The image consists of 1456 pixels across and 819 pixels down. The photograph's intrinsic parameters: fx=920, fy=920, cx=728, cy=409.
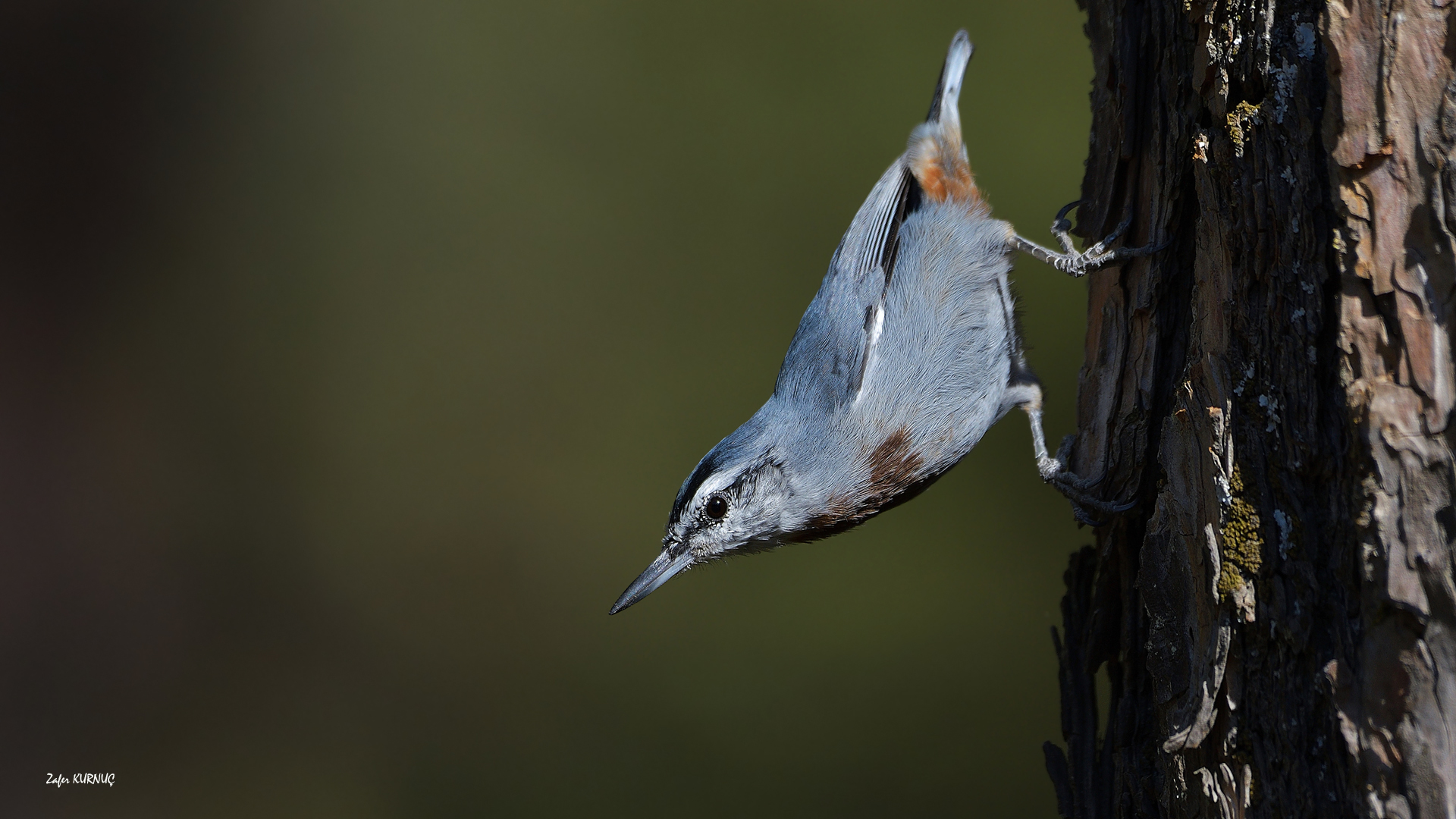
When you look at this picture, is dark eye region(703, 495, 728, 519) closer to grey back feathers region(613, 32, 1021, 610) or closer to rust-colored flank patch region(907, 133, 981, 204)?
grey back feathers region(613, 32, 1021, 610)

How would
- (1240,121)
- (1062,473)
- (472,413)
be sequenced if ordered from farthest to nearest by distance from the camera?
(472,413), (1062,473), (1240,121)

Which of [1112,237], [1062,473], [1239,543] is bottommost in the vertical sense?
[1239,543]

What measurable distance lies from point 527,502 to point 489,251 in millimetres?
1047

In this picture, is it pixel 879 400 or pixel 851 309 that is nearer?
pixel 879 400

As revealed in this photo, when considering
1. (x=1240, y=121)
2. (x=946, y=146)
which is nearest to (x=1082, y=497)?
(x=1240, y=121)

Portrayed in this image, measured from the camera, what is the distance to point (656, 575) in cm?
204

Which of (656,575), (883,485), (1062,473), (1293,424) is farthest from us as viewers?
(656,575)

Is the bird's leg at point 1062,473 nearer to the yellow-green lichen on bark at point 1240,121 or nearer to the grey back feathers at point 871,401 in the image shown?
the grey back feathers at point 871,401

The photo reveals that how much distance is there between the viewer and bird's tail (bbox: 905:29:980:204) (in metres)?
2.24

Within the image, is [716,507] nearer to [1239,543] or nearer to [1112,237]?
[1112,237]

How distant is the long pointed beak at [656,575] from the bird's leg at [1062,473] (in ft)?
2.55

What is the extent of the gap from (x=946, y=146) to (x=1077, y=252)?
584 mm

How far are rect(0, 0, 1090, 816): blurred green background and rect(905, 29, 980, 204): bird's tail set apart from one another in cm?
67

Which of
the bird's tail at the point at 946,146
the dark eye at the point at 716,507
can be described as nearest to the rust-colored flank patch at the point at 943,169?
the bird's tail at the point at 946,146
